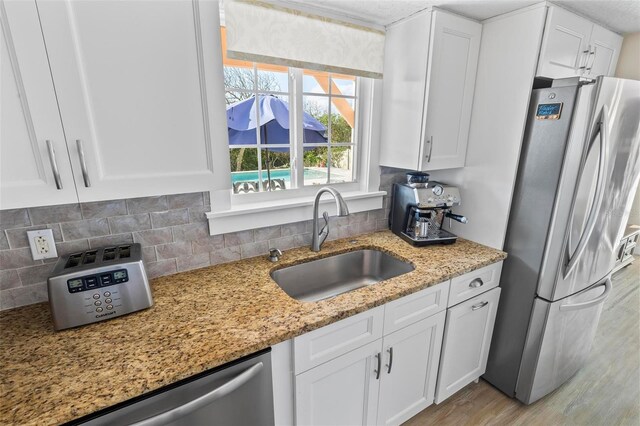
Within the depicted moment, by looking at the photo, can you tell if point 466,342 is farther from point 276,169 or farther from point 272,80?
point 272,80

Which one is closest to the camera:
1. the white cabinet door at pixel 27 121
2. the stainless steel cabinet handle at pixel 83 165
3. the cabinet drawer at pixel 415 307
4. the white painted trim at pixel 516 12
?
the white cabinet door at pixel 27 121

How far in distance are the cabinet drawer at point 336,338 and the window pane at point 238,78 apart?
46.1 inches

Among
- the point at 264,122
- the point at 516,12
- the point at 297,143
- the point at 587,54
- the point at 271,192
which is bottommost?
the point at 271,192

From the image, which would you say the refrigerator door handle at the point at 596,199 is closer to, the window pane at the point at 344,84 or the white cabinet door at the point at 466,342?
the white cabinet door at the point at 466,342

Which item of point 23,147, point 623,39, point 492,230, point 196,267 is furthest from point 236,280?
point 623,39

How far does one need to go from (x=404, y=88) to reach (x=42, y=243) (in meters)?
1.75

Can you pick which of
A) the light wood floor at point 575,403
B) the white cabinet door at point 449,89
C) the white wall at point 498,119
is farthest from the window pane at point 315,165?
the light wood floor at point 575,403

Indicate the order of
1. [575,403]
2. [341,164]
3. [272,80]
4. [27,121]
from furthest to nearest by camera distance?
[341,164] → [575,403] → [272,80] → [27,121]

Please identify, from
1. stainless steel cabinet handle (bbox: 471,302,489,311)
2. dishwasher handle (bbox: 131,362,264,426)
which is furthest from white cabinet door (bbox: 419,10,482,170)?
dishwasher handle (bbox: 131,362,264,426)

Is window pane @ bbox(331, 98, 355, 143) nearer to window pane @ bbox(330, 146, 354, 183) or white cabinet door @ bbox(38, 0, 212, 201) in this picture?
window pane @ bbox(330, 146, 354, 183)

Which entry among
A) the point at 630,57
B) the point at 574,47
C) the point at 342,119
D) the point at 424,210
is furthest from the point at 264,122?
the point at 630,57

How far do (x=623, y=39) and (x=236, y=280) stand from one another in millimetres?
2624

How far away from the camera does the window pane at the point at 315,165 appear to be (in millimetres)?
1729

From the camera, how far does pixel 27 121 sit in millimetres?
775
